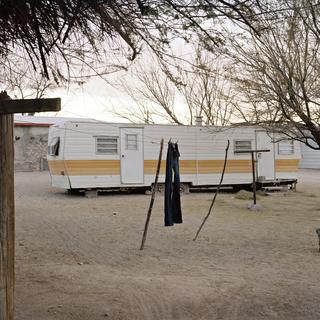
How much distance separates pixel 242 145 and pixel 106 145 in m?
5.52

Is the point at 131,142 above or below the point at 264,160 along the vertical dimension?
above

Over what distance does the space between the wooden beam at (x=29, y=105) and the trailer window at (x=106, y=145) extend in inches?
555

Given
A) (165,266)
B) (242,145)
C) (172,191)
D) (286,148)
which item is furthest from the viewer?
(286,148)

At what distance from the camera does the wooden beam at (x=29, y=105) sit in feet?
12.4

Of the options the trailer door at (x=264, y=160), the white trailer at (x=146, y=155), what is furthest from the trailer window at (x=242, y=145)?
the trailer door at (x=264, y=160)

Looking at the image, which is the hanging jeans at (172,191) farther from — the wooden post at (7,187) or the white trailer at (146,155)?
the white trailer at (146,155)

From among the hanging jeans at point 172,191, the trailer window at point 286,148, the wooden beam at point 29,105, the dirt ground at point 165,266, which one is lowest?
the dirt ground at point 165,266

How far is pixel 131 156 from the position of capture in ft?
60.0

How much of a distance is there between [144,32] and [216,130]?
46.1 feet

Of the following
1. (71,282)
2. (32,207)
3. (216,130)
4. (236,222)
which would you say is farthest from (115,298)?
(216,130)

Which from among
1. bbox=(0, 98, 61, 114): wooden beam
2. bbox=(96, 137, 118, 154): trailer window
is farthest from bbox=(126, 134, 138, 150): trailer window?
bbox=(0, 98, 61, 114): wooden beam

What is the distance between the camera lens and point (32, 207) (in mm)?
15375

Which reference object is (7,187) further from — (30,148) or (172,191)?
(30,148)

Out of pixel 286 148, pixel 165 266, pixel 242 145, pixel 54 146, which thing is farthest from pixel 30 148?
pixel 165 266
